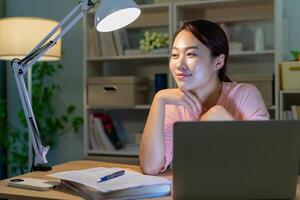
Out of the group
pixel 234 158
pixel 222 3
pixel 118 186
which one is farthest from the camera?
pixel 222 3

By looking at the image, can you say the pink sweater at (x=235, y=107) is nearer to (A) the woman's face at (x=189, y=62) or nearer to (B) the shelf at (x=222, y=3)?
(A) the woman's face at (x=189, y=62)

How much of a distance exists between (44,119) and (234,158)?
276 centimetres

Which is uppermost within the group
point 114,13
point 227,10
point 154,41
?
point 227,10

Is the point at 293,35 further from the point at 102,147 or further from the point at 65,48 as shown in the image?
the point at 65,48

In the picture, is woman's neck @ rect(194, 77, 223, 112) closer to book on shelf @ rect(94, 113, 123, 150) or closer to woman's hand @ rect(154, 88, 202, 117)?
woman's hand @ rect(154, 88, 202, 117)

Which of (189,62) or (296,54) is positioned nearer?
(189,62)

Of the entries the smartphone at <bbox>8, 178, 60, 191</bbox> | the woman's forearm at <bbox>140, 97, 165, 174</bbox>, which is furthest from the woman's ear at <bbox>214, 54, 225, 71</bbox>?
the smartphone at <bbox>8, 178, 60, 191</bbox>

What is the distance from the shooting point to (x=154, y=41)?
9.63 feet

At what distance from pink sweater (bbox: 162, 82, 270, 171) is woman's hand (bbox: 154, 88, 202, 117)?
0.04 m

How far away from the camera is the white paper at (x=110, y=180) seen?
3.67 feet

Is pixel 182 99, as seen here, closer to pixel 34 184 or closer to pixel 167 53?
pixel 34 184


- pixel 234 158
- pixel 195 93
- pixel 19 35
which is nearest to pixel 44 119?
pixel 19 35

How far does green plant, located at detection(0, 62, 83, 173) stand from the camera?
340cm

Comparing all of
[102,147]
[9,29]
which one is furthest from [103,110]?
[9,29]
